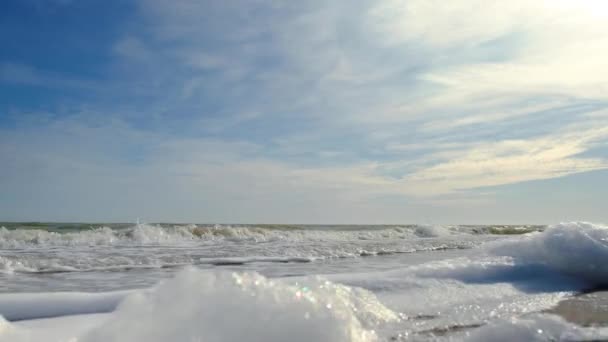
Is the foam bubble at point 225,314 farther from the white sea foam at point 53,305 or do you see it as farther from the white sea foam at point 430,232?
the white sea foam at point 430,232

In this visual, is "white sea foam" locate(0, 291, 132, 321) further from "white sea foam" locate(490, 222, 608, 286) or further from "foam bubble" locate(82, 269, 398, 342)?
"white sea foam" locate(490, 222, 608, 286)

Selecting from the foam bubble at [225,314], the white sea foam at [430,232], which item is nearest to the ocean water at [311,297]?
the foam bubble at [225,314]

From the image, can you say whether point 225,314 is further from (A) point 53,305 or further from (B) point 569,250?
(B) point 569,250

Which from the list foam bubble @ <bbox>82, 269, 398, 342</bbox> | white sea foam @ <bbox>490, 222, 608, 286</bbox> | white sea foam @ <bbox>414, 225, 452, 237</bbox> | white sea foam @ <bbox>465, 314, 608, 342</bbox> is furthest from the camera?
white sea foam @ <bbox>414, 225, 452, 237</bbox>

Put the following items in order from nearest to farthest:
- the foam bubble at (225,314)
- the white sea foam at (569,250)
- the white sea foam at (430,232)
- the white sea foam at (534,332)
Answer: the foam bubble at (225,314), the white sea foam at (534,332), the white sea foam at (569,250), the white sea foam at (430,232)

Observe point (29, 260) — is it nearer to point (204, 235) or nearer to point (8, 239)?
point (8, 239)

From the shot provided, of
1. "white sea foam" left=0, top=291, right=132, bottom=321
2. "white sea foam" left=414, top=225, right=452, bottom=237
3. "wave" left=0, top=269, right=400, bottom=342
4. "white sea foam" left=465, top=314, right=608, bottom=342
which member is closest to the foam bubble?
"wave" left=0, top=269, right=400, bottom=342

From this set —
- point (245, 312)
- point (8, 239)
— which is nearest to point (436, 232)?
point (8, 239)

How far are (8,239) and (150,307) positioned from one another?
41.6ft

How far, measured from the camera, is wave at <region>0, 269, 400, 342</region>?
6.03 ft

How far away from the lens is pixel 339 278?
3.97 meters

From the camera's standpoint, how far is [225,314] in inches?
74.4

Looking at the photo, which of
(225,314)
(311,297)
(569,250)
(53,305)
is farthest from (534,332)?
(53,305)

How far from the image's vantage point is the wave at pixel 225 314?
1.84 meters
